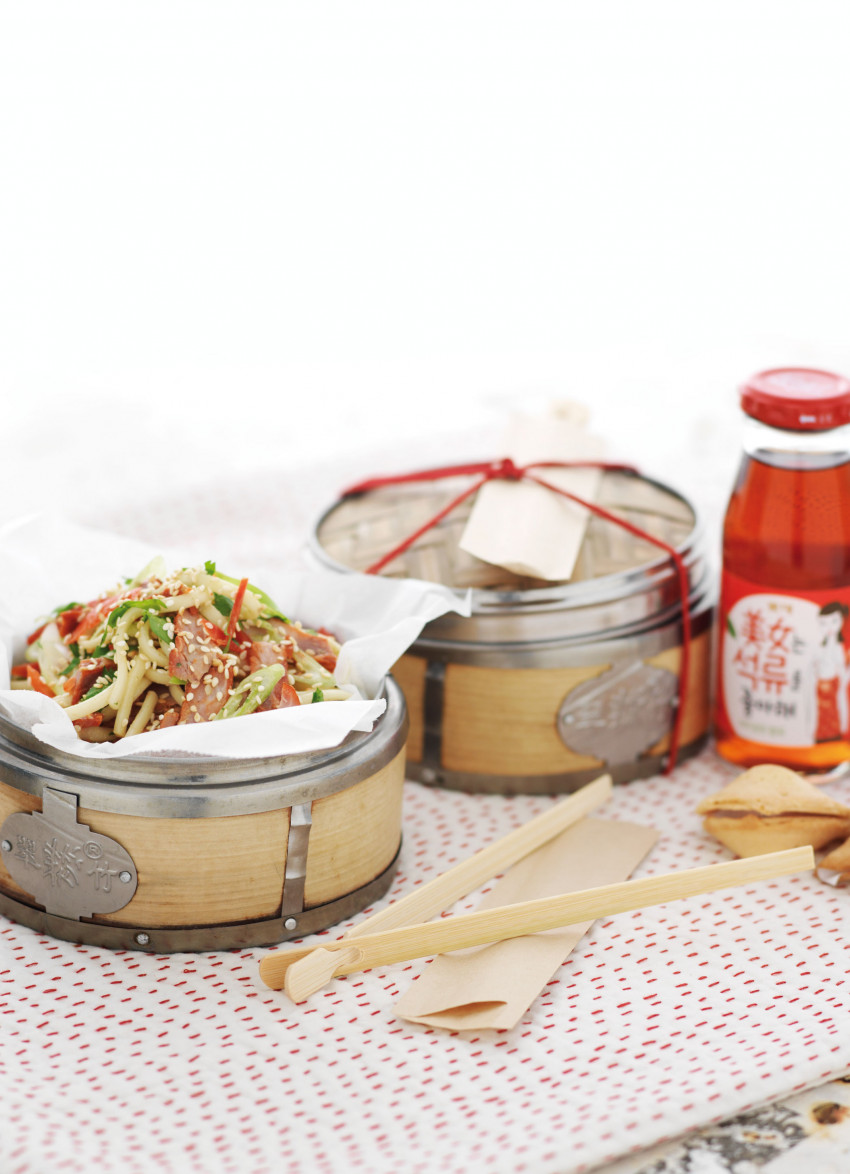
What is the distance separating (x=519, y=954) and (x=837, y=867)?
46cm

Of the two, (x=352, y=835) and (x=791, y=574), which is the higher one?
(x=791, y=574)

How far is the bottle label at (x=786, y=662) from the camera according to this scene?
6.11 feet

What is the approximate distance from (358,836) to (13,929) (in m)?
0.42

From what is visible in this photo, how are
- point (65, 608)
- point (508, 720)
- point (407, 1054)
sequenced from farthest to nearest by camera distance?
point (508, 720)
point (65, 608)
point (407, 1054)

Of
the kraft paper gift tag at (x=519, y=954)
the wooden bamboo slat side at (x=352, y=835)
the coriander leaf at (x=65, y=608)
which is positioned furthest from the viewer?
the coriander leaf at (x=65, y=608)

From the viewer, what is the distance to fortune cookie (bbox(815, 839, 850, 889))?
1.70 m

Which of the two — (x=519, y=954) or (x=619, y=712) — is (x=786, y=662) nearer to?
(x=619, y=712)

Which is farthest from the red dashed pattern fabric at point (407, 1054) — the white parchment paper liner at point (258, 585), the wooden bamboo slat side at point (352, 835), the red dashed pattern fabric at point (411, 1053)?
the white parchment paper liner at point (258, 585)

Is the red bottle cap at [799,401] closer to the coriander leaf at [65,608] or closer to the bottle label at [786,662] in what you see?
the bottle label at [786,662]

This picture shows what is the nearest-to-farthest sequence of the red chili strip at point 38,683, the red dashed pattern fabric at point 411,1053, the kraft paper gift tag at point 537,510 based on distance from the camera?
1. the red dashed pattern fabric at point 411,1053
2. the red chili strip at point 38,683
3. the kraft paper gift tag at point 537,510

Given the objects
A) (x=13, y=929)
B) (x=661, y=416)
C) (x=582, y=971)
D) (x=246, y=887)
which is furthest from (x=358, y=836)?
(x=661, y=416)

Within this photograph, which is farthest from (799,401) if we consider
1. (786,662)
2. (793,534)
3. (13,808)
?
(13,808)

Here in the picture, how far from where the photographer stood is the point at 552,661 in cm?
184

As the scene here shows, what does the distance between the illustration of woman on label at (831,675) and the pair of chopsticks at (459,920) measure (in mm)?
367
